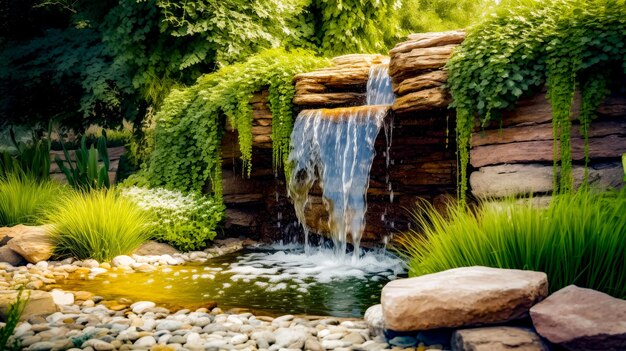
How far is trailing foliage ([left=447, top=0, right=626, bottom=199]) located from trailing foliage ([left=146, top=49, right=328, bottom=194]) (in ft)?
8.87

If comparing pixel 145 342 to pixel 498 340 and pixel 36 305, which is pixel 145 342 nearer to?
pixel 36 305

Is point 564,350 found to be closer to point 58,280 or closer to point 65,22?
point 58,280

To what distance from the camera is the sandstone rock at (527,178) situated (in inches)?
197

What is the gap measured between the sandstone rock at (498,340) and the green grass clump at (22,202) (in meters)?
6.62

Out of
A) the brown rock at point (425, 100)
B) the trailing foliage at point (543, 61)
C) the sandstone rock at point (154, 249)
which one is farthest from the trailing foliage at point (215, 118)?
the trailing foliage at point (543, 61)

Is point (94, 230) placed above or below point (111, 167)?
below

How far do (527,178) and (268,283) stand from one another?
3.00 metres

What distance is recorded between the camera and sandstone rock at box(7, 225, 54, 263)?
6508 mm

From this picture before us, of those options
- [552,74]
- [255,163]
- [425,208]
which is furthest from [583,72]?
[255,163]

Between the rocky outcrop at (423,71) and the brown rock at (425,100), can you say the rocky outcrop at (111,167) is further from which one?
the brown rock at (425,100)

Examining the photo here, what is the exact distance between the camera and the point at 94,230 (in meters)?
6.61

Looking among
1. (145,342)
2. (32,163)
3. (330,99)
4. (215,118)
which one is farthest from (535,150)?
(32,163)

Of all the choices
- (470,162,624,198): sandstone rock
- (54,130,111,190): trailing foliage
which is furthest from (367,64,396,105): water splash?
(54,130,111,190): trailing foliage

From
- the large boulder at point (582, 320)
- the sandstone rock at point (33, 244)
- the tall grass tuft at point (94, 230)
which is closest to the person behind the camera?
the large boulder at point (582, 320)
